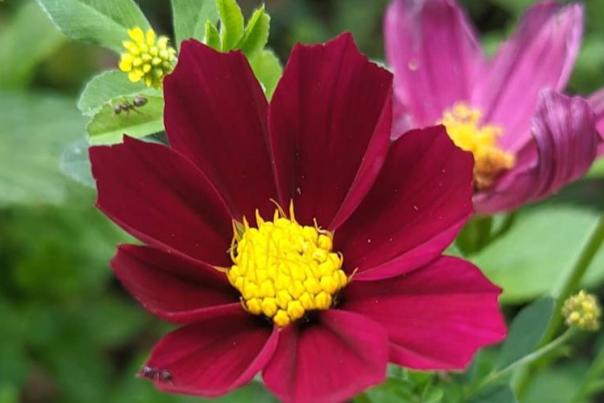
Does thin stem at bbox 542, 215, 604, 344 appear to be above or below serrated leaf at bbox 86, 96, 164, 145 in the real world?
below

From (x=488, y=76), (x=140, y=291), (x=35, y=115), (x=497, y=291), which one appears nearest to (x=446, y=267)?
(x=497, y=291)

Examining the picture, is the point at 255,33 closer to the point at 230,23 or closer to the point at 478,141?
the point at 230,23

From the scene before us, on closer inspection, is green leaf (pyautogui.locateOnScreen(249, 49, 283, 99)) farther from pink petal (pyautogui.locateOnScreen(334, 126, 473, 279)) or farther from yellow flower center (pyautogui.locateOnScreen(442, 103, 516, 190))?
yellow flower center (pyautogui.locateOnScreen(442, 103, 516, 190))

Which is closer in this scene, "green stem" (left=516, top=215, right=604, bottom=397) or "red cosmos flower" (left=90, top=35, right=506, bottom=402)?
"red cosmos flower" (left=90, top=35, right=506, bottom=402)

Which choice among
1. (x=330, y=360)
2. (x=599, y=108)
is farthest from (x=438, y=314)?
(x=599, y=108)

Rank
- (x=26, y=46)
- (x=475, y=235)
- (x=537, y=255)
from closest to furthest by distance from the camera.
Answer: (x=475, y=235) < (x=537, y=255) < (x=26, y=46)

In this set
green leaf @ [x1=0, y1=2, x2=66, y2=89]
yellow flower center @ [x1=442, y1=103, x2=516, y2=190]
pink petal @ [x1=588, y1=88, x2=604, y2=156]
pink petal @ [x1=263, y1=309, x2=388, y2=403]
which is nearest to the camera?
pink petal @ [x1=263, y1=309, x2=388, y2=403]

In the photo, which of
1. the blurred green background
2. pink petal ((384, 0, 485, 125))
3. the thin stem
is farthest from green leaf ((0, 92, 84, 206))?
the thin stem

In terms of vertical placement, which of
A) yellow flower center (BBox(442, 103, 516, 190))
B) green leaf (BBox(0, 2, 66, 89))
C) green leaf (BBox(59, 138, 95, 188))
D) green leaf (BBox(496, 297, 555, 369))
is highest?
A: green leaf (BBox(59, 138, 95, 188))
